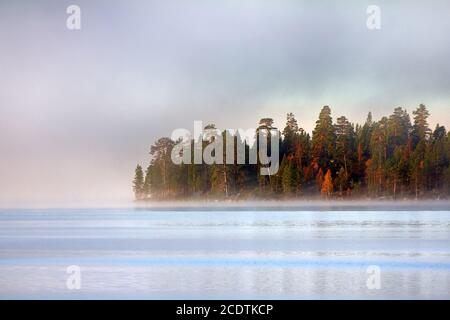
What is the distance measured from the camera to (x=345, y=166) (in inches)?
5517

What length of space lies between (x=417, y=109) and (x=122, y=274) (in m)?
119

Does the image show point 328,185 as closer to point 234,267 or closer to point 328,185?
point 328,185

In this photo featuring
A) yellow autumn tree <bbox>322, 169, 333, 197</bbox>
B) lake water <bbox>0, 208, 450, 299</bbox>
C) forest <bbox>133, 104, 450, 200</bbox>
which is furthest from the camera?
yellow autumn tree <bbox>322, 169, 333, 197</bbox>

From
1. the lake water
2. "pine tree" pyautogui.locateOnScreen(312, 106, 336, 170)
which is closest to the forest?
"pine tree" pyautogui.locateOnScreen(312, 106, 336, 170)

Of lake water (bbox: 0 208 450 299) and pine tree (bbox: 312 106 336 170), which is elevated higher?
pine tree (bbox: 312 106 336 170)

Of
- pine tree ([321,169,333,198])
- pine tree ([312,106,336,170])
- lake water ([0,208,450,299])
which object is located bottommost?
lake water ([0,208,450,299])

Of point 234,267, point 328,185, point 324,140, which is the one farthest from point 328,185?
point 234,267

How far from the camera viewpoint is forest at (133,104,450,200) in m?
129

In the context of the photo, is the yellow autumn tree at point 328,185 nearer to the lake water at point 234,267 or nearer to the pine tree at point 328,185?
the pine tree at point 328,185

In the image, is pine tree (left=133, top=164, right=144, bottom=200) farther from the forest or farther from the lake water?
the lake water

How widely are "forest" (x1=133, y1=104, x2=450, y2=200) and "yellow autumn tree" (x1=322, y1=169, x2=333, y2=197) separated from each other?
0.19 m

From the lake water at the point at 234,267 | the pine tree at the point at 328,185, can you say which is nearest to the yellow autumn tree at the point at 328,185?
→ the pine tree at the point at 328,185

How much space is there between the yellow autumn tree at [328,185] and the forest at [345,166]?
0.19m

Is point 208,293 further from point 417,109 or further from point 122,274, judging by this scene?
point 417,109
